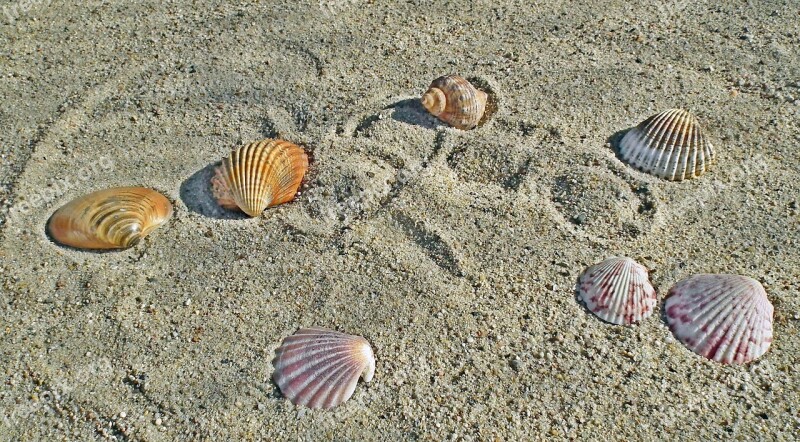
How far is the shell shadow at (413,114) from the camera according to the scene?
410 centimetres

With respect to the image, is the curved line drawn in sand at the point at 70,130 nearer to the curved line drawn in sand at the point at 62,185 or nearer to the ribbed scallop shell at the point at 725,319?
the curved line drawn in sand at the point at 62,185

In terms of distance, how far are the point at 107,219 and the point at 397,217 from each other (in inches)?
62.5

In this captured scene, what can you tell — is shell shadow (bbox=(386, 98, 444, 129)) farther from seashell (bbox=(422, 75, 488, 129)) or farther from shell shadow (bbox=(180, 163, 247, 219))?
shell shadow (bbox=(180, 163, 247, 219))

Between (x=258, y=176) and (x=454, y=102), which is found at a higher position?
(x=454, y=102)

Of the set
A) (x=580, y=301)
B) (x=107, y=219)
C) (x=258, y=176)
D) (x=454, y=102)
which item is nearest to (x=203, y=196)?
(x=258, y=176)

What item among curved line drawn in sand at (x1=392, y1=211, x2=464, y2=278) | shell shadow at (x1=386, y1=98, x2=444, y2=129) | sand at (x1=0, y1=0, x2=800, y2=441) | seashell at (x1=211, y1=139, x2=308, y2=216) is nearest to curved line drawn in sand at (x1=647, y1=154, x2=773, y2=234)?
sand at (x1=0, y1=0, x2=800, y2=441)

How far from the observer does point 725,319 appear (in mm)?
3062

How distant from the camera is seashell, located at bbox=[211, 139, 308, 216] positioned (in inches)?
140

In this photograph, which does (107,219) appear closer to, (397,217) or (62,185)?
(62,185)

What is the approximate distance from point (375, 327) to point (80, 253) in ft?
5.62

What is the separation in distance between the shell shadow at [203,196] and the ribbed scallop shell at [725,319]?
2.44 m

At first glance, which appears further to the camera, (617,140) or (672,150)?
(617,140)

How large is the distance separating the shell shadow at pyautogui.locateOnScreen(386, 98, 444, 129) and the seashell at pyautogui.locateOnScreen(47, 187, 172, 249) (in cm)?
158

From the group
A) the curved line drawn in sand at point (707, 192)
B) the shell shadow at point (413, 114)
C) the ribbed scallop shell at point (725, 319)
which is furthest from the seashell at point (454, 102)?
the ribbed scallop shell at point (725, 319)
